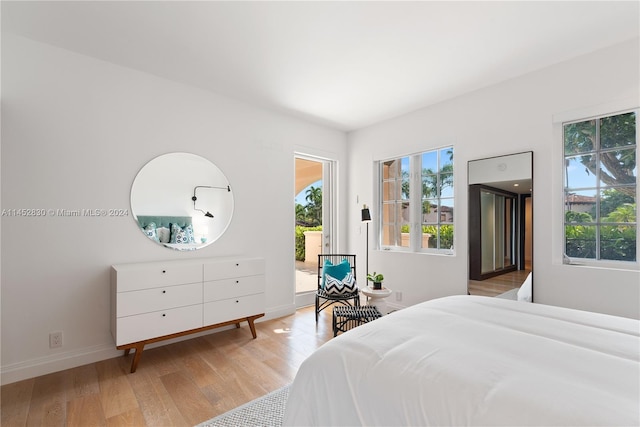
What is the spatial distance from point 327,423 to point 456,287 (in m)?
2.70

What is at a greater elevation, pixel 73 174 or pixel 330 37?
pixel 330 37

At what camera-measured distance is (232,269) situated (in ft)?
9.82

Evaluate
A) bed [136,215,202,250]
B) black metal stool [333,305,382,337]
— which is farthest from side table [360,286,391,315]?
bed [136,215,202,250]

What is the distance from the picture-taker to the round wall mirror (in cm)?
287

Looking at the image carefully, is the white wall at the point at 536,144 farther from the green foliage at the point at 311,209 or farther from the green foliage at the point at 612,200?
the green foliage at the point at 311,209

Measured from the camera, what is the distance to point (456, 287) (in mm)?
3398

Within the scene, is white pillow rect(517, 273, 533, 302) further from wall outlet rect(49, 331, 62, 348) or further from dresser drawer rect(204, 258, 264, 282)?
wall outlet rect(49, 331, 62, 348)

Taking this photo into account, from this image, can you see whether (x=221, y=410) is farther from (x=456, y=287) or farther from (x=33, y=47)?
(x=33, y=47)

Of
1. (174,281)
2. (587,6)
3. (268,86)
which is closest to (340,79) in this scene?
→ (268,86)

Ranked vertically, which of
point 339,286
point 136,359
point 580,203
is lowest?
point 136,359

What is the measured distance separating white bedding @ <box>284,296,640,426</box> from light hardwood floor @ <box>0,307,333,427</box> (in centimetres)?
109

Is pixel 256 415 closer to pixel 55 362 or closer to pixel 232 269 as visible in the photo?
pixel 232 269

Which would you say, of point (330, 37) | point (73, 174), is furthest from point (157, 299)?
point (330, 37)

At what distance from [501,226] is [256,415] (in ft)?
9.22
